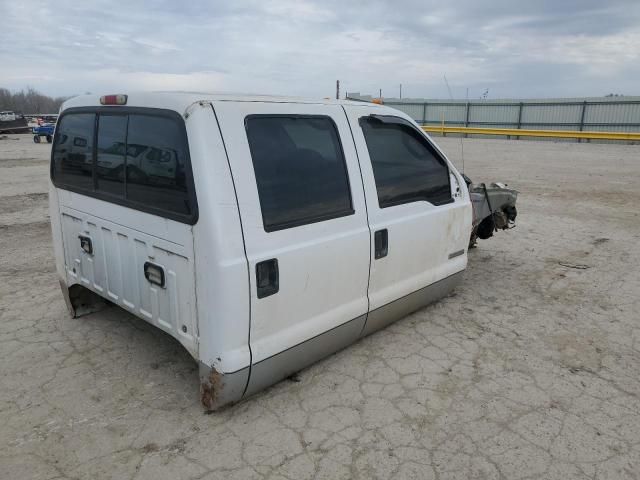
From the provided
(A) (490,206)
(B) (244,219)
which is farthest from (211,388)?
(A) (490,206)

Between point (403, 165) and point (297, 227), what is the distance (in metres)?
1.19

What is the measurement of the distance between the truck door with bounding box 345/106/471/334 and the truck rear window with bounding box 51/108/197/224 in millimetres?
1221

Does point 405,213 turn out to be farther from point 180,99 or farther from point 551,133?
point 551,133

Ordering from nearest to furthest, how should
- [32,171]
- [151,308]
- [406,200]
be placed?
[151,308] < [406,200] < [32,171]

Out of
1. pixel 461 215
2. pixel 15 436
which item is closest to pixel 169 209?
pixel 15 436

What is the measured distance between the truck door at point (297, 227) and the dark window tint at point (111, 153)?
79cm

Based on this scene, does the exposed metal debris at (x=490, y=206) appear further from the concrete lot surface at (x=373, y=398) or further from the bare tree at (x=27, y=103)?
the bare tree at (x=27, y=103)

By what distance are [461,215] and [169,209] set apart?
8.19 ft

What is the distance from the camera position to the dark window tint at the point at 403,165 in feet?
11.2

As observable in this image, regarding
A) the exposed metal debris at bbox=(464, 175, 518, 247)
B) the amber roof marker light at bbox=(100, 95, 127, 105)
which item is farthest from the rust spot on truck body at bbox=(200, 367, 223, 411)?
the exposed metal debris at bbox=(464, 175, 518, 247)

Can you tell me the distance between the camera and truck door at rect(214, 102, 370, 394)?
263 cm

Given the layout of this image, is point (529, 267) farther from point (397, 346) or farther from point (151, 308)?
point (151, 308)

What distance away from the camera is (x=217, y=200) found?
2463mm

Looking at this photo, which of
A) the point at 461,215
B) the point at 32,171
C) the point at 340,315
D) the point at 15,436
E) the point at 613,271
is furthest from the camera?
the point at 32,171
